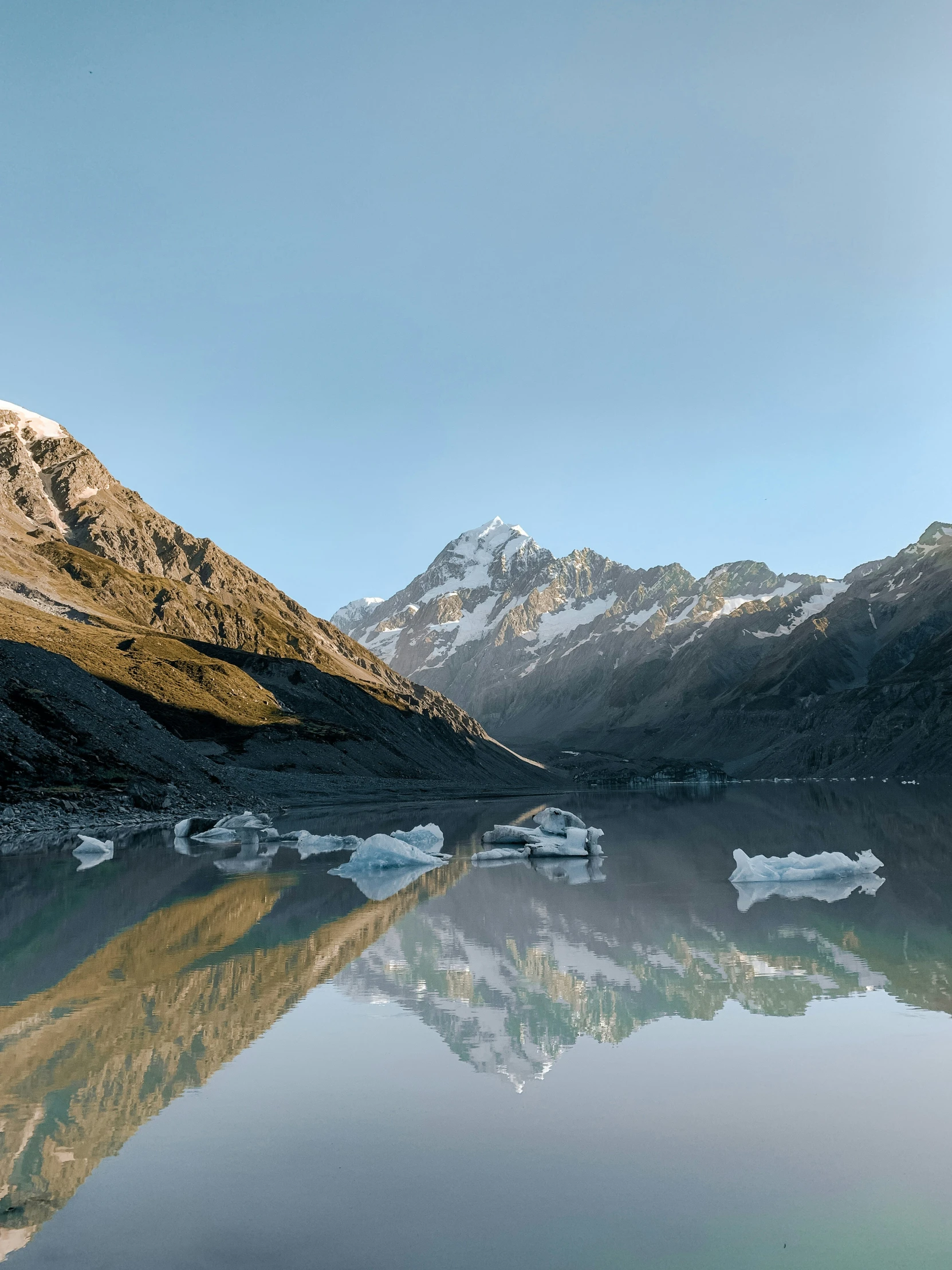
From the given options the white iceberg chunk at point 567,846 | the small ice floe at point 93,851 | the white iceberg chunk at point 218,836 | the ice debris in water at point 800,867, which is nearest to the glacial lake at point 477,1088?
the ice debris in water at point 800,867

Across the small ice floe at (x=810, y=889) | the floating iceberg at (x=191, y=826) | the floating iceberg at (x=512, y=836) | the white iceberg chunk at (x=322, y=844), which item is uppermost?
the small ice floe at (x=810, y=889)

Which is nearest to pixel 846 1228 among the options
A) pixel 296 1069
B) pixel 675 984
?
pixel 296 1069

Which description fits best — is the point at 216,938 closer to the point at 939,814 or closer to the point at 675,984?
the point at 675,984

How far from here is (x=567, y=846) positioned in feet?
166

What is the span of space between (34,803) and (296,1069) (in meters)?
55.1

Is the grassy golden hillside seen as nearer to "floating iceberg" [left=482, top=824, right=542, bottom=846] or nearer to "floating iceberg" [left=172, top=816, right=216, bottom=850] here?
"floating iceberg" [left=172, top=816, right=216, bottom=850]

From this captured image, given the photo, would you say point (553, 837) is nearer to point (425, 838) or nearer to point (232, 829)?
point (425, 838)

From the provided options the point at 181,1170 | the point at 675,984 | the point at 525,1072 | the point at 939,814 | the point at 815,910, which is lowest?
the point at 181,1170

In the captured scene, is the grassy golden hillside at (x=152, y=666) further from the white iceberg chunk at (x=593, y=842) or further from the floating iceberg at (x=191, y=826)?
the white iceberg chunk at (x=593, y=842)

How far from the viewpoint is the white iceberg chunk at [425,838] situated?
52469mm

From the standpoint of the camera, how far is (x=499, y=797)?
513ft

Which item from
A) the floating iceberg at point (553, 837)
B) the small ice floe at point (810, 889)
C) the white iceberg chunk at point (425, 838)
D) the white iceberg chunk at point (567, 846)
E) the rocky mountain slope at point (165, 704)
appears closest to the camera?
the small ice floe at point (810, 889)

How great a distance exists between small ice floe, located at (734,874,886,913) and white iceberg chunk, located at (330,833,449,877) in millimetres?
16212

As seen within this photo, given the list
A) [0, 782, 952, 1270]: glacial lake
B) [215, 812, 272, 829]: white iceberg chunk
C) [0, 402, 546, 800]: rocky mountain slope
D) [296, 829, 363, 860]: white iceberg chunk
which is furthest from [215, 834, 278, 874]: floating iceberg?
[0, 402, 546, 800]: rocky mountain slope
